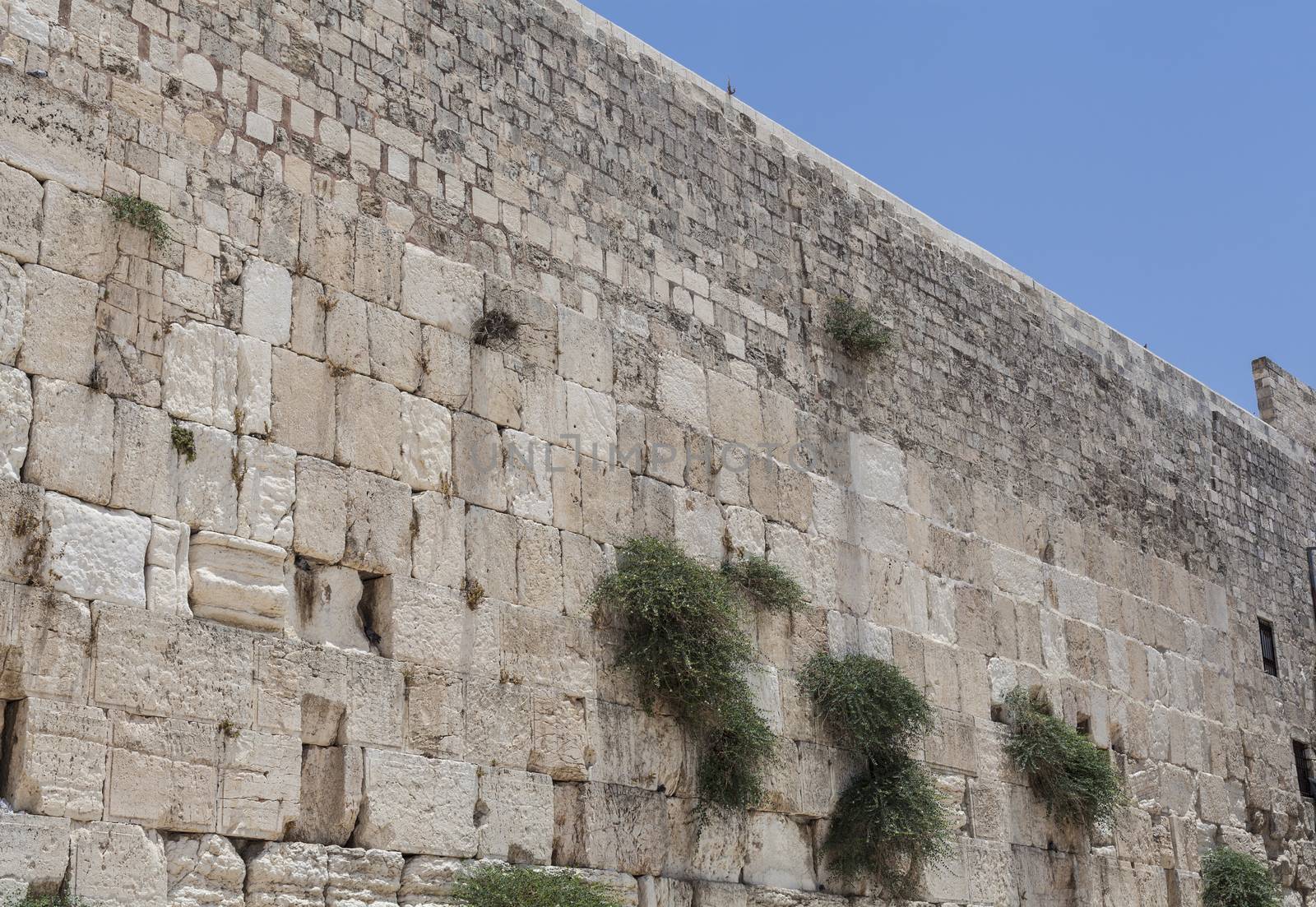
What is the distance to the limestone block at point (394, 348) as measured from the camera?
24.6ft

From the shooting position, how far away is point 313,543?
6.96 metres

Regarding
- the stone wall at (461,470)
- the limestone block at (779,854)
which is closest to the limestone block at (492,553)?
the stone wall at (461,470)

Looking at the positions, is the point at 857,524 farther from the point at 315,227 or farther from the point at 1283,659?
the point at 1283,659

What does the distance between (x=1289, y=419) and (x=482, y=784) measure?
10.9 metres

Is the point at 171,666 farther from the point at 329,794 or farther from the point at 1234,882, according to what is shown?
the point at 1234,882

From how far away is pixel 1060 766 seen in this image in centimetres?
1044

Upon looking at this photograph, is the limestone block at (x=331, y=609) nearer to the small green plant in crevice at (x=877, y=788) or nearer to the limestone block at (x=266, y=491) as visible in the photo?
the limestone block at (x=266, y=491)

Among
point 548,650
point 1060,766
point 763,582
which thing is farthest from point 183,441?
point 1060,766

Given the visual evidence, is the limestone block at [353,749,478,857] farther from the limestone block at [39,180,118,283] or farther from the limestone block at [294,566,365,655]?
the limestone block at [39,180,118,283]

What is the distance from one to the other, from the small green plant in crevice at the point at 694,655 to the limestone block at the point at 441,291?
1.40m

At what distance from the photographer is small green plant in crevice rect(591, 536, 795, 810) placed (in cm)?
809

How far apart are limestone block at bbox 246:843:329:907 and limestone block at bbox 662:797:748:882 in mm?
1954

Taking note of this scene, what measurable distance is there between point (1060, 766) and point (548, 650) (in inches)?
164

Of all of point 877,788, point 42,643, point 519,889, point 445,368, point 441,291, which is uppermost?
point 441,291
